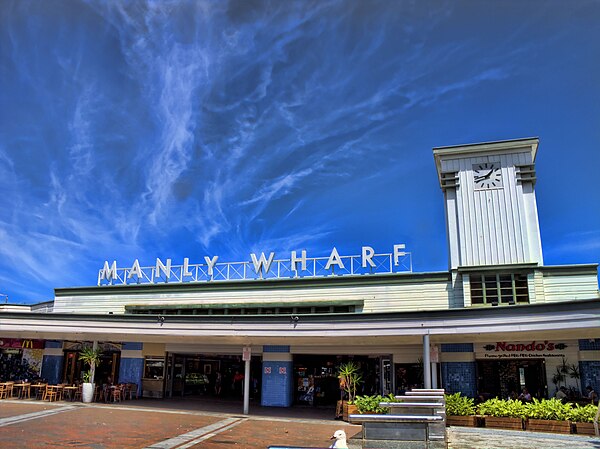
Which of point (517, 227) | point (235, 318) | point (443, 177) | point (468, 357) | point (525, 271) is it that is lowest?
point (468, 357)

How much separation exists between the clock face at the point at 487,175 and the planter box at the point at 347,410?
12.2m

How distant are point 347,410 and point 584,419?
7.31 metres

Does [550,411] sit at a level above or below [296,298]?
below

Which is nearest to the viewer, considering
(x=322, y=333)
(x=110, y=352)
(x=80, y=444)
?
(x=80, y=444)

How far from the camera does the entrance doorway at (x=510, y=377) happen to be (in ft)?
69.7

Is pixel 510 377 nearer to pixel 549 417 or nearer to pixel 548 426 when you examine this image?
pixel 549 417

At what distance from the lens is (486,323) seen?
17609 mm

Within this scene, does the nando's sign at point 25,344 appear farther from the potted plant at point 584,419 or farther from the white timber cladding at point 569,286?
the potted plant at point 584,419

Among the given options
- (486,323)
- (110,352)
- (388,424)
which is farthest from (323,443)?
(110,352)

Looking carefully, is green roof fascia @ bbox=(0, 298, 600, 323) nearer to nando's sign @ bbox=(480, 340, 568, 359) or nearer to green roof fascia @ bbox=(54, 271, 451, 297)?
nando's sign @ bbox=(480, 340, 568, 359)

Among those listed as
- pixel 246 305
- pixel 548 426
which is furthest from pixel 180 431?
pixel 246 305

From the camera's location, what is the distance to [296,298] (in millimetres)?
26578

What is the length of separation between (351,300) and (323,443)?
1184 cm

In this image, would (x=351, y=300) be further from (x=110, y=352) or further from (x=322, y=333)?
(x=110, y=352)
